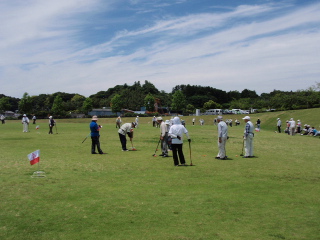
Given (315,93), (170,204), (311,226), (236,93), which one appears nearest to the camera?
(311,226)

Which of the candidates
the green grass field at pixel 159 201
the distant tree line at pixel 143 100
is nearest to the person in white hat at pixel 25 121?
the green grass field at pixel 159 201

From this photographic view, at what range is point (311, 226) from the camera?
20.2 feet

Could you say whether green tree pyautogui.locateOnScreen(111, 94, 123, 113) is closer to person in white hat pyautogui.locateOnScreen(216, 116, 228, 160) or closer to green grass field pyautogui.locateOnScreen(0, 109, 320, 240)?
person in white hat pyautogui.locateOnScreen(216, 116, 228, 160)

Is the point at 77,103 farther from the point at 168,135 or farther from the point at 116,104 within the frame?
the point at 168,135

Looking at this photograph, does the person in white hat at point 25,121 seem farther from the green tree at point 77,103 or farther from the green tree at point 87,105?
the green tree at point 77,103

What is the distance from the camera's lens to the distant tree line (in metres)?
117

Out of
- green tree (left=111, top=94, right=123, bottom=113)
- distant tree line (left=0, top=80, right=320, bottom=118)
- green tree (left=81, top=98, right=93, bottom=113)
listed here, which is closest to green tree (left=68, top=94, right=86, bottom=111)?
distant tree line (left=0, top=80, right=320, bottom=118)

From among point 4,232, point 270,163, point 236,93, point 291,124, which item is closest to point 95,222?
point 4,232

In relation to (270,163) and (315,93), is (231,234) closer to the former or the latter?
(270,163)

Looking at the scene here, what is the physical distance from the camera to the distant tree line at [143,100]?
117 metres

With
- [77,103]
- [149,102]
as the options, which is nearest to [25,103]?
[77,103]

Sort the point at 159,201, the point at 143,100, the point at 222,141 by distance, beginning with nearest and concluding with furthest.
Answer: the point at 159,201, the point at 222,141, the point at 143,100

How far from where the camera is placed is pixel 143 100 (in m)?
132

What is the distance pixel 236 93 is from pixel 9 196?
509ft
